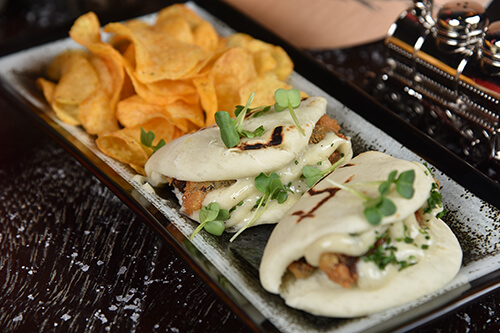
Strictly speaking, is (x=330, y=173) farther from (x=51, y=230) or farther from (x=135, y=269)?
(x=51, y=230)

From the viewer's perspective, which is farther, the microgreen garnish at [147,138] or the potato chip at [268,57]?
the potato chip at [268,57]

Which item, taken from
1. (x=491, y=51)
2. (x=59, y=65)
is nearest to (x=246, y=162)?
(x=491, y=51)

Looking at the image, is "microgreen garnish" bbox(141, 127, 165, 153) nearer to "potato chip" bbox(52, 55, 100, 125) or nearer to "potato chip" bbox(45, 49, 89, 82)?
"potato chip" bbox(52, 55, 100, 125)

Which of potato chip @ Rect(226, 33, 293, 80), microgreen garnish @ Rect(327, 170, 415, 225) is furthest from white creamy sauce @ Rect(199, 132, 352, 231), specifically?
potato chip @ Rect(226, 33, 293, 80)

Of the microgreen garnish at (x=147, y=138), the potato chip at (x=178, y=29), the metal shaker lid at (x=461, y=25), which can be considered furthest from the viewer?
the potato chip at (x=178, y=29)

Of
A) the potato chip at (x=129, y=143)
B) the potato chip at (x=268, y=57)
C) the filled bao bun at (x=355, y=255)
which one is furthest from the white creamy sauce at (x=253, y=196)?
the potato chip at (x=268, y=57)

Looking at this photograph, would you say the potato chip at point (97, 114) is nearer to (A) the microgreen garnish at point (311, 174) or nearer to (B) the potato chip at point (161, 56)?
(B) the potato chip at point (161, 56)
